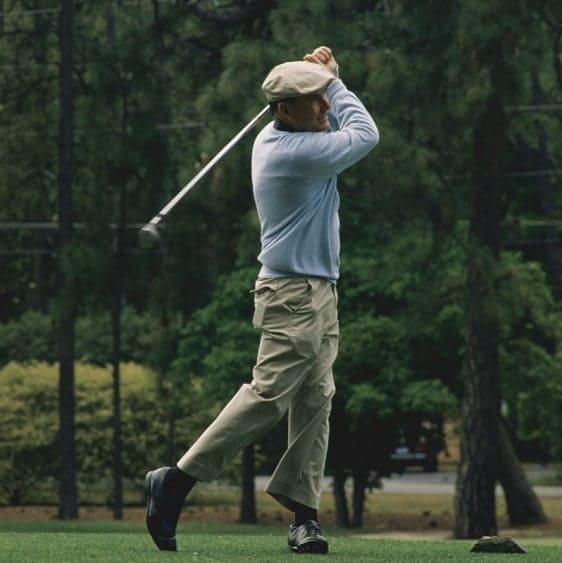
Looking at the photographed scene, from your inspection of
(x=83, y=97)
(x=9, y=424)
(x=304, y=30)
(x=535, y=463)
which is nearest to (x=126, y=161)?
(x=83, y=97)

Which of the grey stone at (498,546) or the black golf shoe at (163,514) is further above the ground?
the black golf shoe at (163,514)

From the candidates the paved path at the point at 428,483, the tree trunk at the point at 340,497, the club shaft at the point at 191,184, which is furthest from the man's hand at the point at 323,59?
the paved path at the point at 428,483

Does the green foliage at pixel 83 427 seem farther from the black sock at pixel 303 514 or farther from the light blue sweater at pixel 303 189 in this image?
the light blue sweater at pixel 303 189

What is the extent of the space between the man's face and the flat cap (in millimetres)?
35

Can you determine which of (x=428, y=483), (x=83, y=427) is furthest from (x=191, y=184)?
(x=428, y=483)

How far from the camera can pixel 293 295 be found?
645 centimetres

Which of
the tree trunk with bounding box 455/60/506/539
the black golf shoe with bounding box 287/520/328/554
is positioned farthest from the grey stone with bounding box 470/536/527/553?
the tree trunk with bounding box 455/60/506/539

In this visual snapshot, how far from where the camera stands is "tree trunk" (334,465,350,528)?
20875 mm

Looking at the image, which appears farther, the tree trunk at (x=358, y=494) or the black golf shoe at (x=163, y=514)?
the tree trunk at (x=358, y=494)

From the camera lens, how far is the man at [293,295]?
6.41m

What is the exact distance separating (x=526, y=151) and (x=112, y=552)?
66.7 feet

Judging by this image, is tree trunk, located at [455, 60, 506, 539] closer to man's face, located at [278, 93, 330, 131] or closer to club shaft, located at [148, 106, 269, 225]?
club shaft, located at [148, 106, 269, 225]

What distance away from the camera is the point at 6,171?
2022 cm

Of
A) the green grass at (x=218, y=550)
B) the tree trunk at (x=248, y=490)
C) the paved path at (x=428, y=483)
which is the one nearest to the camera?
the green grass at (x=218, y=550)
